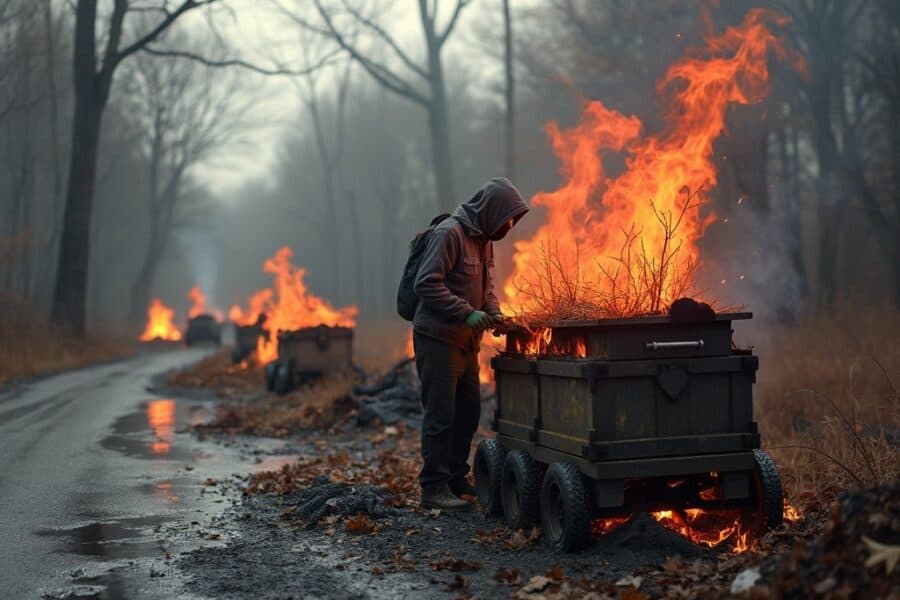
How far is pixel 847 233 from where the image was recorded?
33.0 meters

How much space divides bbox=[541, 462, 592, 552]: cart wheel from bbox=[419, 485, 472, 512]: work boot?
4.64 ft

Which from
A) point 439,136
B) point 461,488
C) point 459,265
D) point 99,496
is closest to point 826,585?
point 459,265

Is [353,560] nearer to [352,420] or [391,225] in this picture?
[352,420]

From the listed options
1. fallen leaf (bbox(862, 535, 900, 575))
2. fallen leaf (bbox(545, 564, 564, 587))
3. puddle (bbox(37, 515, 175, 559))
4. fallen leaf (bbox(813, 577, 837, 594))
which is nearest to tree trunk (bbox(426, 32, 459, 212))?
puddle (bbox(37, 515, 175, 559))

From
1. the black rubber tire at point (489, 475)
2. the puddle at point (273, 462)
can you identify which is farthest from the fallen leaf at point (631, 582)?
the puddle at point (273, 462)

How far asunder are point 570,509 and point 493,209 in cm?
245

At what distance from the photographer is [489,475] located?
24.4ft

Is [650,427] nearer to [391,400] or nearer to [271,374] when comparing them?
→ [391,400]

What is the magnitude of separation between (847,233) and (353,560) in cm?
3023

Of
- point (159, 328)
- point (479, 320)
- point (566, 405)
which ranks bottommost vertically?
point (566, 405)

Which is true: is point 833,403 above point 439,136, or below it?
below

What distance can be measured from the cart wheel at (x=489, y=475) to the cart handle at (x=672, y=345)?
1754mm

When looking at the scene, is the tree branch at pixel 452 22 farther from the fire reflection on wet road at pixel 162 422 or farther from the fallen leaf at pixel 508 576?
the fallen leaf at pixel 508 576

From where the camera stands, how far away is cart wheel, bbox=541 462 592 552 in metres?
5.91
